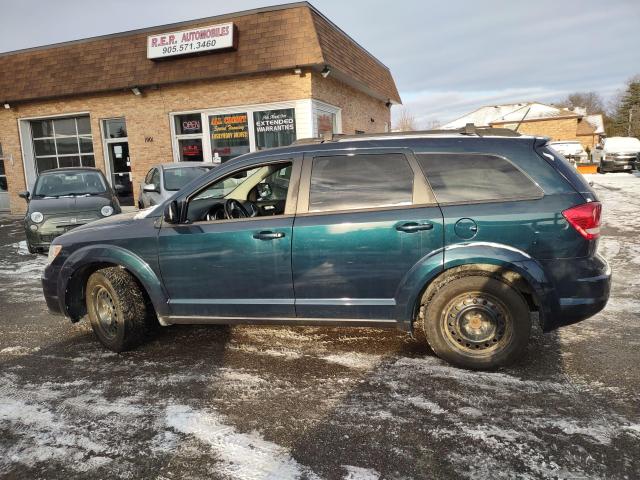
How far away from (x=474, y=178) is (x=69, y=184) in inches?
341

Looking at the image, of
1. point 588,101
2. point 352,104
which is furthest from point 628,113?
point 352,104

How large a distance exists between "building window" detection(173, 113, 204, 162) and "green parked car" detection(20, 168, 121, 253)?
4.16 meters

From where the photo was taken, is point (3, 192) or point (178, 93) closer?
point (178, 93)

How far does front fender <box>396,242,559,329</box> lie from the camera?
3.31 m

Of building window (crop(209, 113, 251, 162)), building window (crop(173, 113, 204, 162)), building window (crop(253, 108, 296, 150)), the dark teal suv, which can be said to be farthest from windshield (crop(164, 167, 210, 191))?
the dark teal suv

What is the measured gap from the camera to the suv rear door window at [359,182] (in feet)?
11.6

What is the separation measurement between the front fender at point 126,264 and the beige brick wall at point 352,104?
30.2 feet

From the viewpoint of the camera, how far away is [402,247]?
11.3 feet

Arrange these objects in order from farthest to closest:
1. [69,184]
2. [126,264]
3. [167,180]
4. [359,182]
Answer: [167,180] → [69,184] → [126,264] → [359,182]

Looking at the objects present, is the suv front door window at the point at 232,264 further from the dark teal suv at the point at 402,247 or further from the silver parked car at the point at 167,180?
the silver parked car at the point at 167,180

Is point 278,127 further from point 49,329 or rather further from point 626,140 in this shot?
point 626,140

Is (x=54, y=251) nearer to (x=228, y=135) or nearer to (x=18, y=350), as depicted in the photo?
(x=18, y=350)

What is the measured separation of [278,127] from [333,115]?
7.93ft

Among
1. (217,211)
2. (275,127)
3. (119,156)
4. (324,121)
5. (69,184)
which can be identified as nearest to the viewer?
(217,211)
